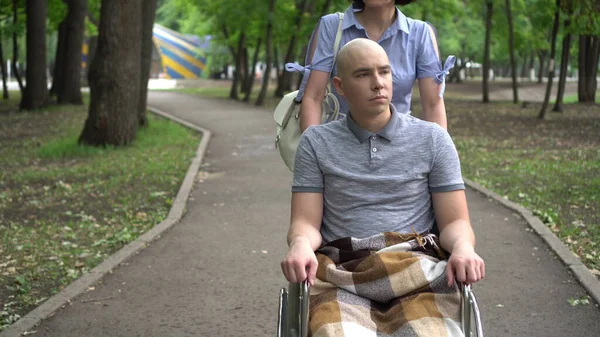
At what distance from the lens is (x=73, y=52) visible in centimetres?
3366

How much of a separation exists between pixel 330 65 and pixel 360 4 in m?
0.30

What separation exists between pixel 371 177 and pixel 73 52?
3115 centimetres

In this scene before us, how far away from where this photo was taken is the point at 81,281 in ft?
24.8

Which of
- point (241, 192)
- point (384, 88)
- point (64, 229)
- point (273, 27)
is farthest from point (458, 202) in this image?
point (273, 27)

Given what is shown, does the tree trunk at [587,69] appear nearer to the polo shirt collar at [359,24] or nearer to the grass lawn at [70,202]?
the grass lawn at [70,202]

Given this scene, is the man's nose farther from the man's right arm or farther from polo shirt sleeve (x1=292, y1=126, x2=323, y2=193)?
the man's right arm

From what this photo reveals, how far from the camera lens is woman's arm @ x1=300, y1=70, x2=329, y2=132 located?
14.8 ft

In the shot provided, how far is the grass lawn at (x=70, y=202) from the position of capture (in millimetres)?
8086

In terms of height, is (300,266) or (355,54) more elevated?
(355,54)

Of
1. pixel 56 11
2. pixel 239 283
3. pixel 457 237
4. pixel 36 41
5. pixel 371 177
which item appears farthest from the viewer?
pixel 56 11

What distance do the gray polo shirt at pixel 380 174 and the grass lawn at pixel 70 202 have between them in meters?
3.33

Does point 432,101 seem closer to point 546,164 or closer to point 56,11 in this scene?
point 546,164

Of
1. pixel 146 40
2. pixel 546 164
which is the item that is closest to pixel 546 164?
pixel 546 164

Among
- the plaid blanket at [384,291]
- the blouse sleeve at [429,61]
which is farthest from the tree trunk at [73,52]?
the plaid blanket at [384,291]
